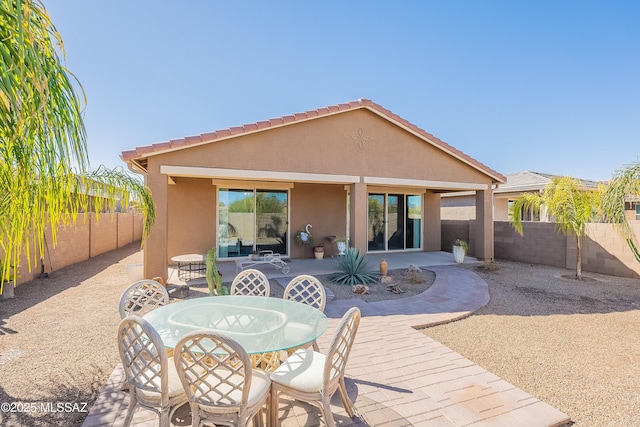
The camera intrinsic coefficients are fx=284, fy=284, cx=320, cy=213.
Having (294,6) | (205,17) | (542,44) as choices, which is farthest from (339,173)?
(542,44)

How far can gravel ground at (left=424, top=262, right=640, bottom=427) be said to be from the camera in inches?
131

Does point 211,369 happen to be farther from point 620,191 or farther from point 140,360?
point 620,191

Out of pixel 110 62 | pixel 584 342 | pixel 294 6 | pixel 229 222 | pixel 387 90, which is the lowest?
pixel 584 342

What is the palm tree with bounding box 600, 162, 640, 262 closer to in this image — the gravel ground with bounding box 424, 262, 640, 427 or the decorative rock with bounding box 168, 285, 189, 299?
the gravel ground with bounding box 424, 262, 640, 427

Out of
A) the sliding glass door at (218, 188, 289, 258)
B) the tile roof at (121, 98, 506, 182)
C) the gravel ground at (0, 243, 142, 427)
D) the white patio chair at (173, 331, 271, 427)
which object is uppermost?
the tile roof at (121, 98, 506, 182)

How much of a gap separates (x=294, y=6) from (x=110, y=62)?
19.8 ft

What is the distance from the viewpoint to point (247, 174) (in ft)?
28.0

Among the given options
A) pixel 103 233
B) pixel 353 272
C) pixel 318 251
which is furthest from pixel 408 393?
pixel 103 233

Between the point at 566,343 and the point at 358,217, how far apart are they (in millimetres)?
6014

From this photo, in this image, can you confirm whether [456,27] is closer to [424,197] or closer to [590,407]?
[424,197]

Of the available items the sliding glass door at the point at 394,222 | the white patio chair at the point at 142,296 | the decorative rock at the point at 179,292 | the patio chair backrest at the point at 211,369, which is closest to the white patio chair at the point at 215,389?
the patio chair backrest at the point at 211,369

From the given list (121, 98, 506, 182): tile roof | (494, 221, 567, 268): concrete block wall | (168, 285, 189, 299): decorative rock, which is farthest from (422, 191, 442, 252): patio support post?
(168, 285, 189, 299): decorative rock

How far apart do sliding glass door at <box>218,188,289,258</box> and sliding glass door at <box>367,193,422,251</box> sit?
420 centimetres

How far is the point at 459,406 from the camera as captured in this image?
305 centimetres
